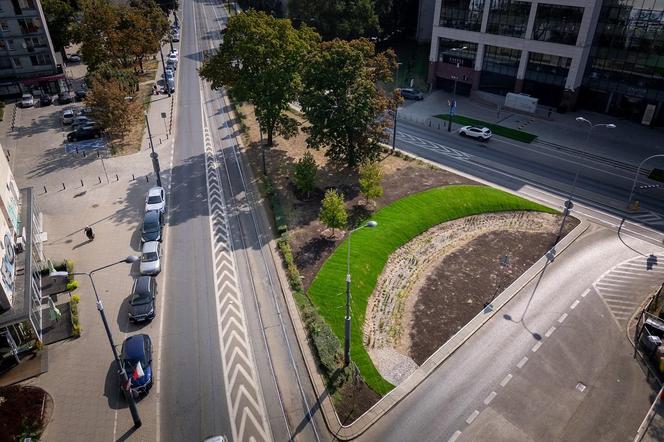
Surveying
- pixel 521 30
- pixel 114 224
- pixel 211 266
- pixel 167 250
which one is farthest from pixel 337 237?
pixel 521 30

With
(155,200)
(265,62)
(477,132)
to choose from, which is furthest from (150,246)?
(477,132)

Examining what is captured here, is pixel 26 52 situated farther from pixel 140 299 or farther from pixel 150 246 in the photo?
pixel 140 299

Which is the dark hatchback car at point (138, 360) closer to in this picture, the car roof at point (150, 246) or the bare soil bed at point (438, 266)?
the car roof at point (150, 246)

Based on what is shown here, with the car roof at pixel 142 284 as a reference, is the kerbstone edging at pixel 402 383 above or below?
below

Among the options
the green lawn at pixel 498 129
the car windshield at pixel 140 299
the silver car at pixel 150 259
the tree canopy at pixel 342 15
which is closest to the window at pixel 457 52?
the green lawn at pixel 498 129

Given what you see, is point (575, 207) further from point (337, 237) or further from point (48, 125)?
point (48, 125)

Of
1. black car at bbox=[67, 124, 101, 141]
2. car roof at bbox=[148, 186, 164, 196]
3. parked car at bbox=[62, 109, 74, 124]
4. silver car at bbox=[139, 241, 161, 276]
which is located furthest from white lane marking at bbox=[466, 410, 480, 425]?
parked car at bbox=[62, 109, 74, 124]
